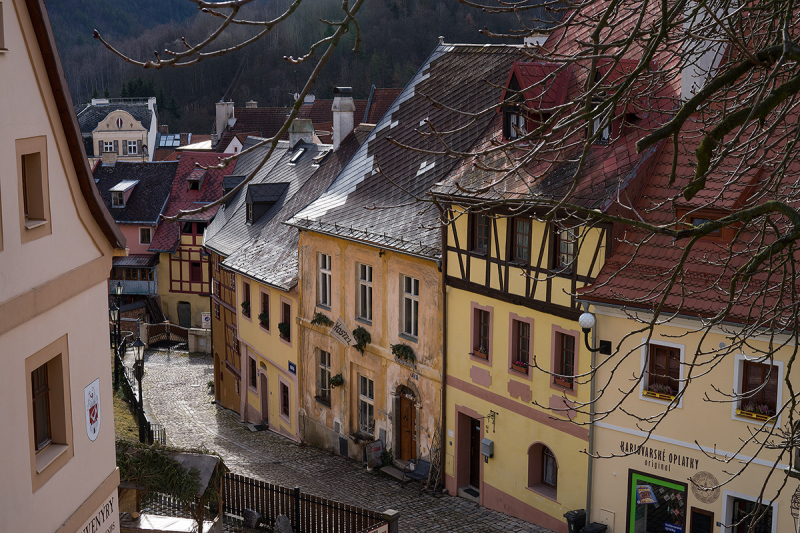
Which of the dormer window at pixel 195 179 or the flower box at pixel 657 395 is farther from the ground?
the dormer window at pixel 195 179

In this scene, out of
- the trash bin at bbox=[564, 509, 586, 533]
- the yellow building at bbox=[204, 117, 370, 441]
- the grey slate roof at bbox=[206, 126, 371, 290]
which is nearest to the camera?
the trash bin at bbox=[564, 509, 586, 533]

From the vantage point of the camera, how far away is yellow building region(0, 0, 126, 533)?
27.9 ft

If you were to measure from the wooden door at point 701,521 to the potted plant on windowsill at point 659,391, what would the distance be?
1.94 metres

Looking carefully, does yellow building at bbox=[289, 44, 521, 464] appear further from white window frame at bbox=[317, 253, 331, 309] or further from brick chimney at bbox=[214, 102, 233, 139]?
brick chimney at bbox=[214, 102, 233, 139]

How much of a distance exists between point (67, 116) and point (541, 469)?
12623 mm

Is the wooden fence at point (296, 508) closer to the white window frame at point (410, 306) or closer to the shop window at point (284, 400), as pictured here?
the white window frame at point (410, 306)

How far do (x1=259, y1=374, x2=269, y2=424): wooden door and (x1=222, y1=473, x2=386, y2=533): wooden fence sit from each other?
34.7 ft

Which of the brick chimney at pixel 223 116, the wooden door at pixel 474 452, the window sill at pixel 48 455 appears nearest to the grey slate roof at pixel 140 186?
the brick chimney at pixel 223 116

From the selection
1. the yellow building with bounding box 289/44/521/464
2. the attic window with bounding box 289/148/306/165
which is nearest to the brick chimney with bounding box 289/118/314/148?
the attic window with bounding box 289/148/306/165

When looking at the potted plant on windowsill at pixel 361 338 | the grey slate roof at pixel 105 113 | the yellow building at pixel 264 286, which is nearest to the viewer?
the potted plant on windowsill at pixel 361 338

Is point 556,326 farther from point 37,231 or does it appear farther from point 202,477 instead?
point 37,231

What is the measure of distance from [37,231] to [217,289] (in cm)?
2536

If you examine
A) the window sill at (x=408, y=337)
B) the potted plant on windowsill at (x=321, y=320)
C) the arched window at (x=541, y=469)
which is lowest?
the arched window at (x=541, y=469)

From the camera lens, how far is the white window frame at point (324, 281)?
25250mm
